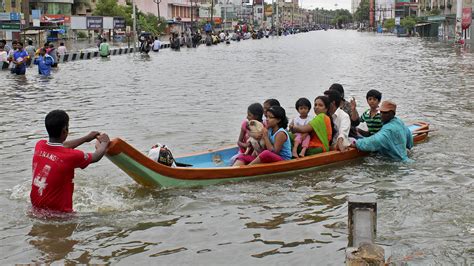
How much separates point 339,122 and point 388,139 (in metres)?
0.75

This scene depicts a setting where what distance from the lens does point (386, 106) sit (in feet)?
31.4

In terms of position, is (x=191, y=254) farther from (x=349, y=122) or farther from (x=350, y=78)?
(x=350, y=78)

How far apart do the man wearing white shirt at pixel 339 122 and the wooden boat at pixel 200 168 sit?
0.52 ft

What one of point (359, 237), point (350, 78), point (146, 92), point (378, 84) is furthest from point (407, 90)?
point (359, 237)

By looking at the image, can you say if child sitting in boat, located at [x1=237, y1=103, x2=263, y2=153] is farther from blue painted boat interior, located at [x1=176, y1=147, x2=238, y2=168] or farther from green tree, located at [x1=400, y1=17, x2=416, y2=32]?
green tree, located at [x1=400, y1=17, x2=416, y2=32]

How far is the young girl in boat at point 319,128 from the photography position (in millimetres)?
9438

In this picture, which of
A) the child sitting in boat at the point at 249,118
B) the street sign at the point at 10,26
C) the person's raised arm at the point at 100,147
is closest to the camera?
the person's raised arm at the point at 100,147

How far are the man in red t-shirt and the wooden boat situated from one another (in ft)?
2.11

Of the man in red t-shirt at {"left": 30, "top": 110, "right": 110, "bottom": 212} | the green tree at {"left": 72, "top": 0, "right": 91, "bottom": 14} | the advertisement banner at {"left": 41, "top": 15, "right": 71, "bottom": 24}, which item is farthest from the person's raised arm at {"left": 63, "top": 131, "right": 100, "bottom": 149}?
the green tree at {"left": 72, "top": 0, "right": 91, "bottom": 14}

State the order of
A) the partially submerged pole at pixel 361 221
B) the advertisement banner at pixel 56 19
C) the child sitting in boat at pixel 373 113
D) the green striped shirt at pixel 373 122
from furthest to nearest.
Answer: the advertisement banner at pixel 56 19
the green striped shirt at pixel 373 122
the child sitting in boat at pixel 373 113
the partially submerged pole at pixel 361 221

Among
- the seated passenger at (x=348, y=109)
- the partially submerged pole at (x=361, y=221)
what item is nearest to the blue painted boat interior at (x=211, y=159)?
the seated passenger at (x=348, y=109)

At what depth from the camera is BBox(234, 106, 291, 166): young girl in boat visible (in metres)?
8.84

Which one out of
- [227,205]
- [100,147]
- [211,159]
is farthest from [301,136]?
[100,147]

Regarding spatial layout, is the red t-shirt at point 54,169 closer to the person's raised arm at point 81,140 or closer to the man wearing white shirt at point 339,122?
the person's raised arm at point 81,140
